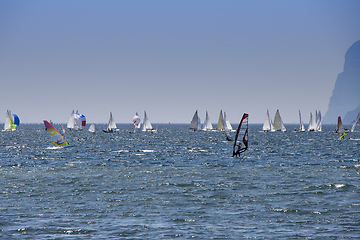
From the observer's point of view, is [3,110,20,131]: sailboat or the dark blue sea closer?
the dark blue sea

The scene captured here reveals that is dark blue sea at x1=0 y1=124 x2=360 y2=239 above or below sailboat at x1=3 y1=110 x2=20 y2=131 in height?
below

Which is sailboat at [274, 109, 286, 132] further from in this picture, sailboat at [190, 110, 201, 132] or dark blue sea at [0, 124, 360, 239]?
dark blue sea at [0, 124, 360, 239]

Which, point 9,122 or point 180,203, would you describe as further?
point 9,122

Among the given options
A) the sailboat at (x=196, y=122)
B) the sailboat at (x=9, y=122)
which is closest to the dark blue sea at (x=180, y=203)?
the sailboat at (x=196, y=122)

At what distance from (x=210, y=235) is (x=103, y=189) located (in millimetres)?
14322

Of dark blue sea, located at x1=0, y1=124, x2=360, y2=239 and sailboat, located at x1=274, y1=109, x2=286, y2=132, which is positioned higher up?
sailboat, located at x1=274, y1=109, x2=286, y2=132

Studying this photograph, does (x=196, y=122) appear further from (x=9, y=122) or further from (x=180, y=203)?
(x=180, y=203)

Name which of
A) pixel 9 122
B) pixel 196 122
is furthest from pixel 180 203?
pixel 9 122

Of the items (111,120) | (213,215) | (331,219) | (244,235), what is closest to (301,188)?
(331,219)

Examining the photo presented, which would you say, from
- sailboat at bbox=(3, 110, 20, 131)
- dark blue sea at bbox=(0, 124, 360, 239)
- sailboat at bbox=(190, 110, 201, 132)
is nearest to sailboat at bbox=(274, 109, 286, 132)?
sailboat at bbox=(190, 110, 201, 132)

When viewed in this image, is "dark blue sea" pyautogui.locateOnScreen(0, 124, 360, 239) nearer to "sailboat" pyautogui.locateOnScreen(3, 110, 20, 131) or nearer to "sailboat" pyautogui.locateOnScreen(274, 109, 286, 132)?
"sailboat" pyautogui.locateOnScreen(274, 109, 286, 132)

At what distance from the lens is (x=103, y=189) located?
30.0 m

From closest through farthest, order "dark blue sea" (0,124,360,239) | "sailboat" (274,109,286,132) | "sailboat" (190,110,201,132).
Answer: "dark blue sea" (0,124,360,239) < "sailboat" (190,110,201,132) < "sailboat" (274,109,286,132)

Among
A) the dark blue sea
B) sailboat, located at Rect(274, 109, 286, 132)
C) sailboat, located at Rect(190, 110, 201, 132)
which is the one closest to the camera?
the dark blue sea
